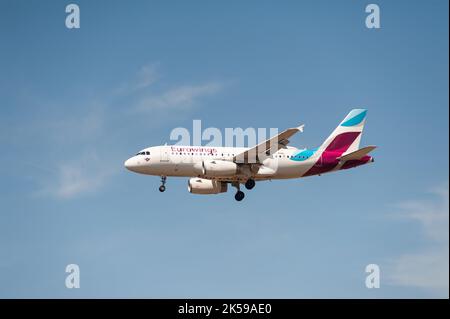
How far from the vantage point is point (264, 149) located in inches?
3132

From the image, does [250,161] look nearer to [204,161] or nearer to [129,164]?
[204,161]

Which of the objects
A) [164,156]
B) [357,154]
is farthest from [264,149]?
[164,156]

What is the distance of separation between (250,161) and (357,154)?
1000 cm

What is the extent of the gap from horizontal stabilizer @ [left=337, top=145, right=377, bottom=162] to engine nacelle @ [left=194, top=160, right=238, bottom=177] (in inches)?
425

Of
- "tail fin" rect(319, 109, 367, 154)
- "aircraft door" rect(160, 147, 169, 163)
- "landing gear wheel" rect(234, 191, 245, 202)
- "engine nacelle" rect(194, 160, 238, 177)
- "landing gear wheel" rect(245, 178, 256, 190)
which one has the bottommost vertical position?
"landing gear wheel" rect(234, 191, 245, 202)

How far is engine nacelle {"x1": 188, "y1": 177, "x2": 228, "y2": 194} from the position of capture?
83.5m

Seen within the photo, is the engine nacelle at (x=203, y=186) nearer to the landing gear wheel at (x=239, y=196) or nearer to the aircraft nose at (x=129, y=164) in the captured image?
the landing gear wheel at (x=239, y=196)

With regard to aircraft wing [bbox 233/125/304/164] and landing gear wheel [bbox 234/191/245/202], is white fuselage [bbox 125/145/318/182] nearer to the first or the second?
aircraft wing [bbox 233/125/304/164]

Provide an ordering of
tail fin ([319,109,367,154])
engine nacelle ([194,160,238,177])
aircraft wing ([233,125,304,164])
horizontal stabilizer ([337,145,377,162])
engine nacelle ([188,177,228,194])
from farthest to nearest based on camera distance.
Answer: tail fin ([319,109,367,154]) → engine nacelle ([188,177,228,194]) → horizontal stabilizer ([337,145,377,162]) → engine nacelle ([194,160,238,177]) → aircraft wing ([233,125,304,164])

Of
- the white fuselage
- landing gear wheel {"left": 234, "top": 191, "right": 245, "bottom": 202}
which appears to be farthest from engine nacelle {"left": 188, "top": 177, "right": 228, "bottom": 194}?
the white fuselage
